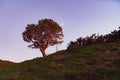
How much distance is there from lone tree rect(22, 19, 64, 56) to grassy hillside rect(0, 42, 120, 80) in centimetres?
2573

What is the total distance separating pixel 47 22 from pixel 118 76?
33513mm

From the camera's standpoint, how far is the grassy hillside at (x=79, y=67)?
13555 mm

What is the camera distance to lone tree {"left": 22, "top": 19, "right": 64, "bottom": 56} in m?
44.5

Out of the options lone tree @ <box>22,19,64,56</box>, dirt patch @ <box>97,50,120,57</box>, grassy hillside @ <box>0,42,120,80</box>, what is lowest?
grassy hillside @ <box>0,42,120,80</box>

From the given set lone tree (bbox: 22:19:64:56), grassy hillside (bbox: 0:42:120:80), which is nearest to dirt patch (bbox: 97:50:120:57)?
grassy hillside (bbox: 0:42:120:80)

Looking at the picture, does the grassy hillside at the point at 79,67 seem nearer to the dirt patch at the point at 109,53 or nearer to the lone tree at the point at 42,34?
the dirt patch at the point at 109,53

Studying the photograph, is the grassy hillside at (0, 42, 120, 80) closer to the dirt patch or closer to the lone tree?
the dirt patch

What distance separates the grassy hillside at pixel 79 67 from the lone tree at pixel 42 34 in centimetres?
2573

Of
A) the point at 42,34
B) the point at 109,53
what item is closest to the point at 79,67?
the point at 109,53

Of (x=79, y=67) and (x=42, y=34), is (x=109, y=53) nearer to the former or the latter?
(x=79, y=67)

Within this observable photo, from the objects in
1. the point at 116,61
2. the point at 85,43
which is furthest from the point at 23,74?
the point at 85,43

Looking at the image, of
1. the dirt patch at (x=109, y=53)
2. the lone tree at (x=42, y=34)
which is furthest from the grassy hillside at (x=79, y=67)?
the lone tree at (x=42, y=34)

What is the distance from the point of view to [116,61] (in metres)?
14.9

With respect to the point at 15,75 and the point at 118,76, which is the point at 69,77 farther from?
the point at 15,75
